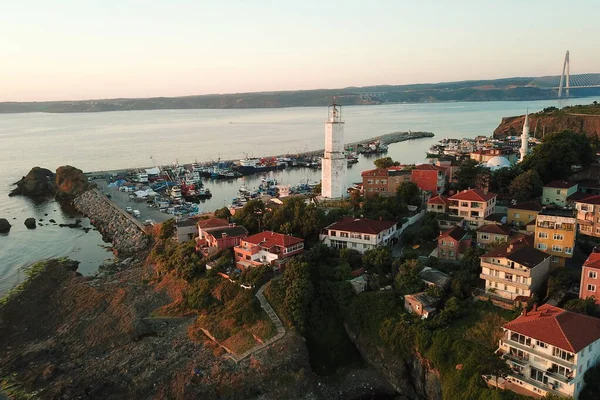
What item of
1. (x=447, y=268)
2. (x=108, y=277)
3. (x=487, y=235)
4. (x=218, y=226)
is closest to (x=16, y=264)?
(x=108, y=277)

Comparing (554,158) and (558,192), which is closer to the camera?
(558,192)

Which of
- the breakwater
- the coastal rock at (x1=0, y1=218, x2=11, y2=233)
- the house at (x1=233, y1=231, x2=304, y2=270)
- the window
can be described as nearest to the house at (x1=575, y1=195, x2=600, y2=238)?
the window

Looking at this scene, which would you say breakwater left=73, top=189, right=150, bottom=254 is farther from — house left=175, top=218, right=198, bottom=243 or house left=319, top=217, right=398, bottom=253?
house left=319, top=217, right=398, bottom=253

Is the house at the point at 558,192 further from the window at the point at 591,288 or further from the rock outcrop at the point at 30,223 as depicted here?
the rock outcrop at the point at 30,223

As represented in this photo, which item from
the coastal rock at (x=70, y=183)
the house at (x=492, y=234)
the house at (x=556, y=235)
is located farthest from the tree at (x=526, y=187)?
the coastal rock at (x=70, y=183)

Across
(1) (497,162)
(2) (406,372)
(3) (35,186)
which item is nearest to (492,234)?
(2) (406,372)

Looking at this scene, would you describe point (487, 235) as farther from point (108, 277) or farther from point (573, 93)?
point (573, 93)

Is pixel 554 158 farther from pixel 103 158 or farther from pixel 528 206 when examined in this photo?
pixel 103 158
